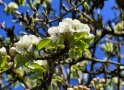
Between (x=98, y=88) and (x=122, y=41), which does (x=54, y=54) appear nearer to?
(x=98, y=88)

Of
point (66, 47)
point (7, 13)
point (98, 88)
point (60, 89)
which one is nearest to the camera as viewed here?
point (66, 47)

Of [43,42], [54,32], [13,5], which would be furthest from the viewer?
[13,5]

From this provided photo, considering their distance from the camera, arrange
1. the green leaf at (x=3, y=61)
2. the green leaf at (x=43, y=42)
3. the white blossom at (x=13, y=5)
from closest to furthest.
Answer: the green leaf at (x=43, y=42)
the green leaf at (x=3, y=61)
the white blossom at (x=13, y=5)

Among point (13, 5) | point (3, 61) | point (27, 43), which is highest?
point (13, 5)

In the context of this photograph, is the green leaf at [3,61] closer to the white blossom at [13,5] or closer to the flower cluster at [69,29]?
the flower cluster at [69,29]

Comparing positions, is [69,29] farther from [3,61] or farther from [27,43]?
[3,61]

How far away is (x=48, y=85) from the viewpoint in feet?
8.30

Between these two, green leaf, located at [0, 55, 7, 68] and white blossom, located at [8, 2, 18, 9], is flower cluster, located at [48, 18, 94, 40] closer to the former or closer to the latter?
green leaf, located at [0, 55, 7, 68]

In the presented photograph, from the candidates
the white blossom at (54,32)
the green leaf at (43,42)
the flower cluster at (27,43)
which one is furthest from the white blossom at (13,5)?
the green leaf at (43,42)

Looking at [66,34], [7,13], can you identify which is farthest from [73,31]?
[7,13]

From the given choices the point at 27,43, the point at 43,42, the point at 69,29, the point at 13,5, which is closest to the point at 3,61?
the point at 27,43

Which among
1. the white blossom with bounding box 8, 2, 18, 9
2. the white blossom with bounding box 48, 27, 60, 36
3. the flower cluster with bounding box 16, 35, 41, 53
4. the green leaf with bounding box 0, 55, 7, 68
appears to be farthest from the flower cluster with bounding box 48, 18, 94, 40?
the white blossom with bounding box 8, 2, 18, 9

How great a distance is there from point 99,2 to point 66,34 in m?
1.54

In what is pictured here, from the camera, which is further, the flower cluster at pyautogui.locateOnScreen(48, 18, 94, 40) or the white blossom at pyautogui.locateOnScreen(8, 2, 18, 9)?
the white blossom at pyautogui.locateOnScreen(8, 2, 18, 9)
